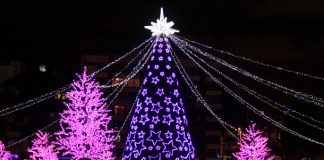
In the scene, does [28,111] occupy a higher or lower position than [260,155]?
higher

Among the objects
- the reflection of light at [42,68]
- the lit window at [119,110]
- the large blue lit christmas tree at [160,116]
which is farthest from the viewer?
the lit window at [119,110]

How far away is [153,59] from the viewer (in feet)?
61.0

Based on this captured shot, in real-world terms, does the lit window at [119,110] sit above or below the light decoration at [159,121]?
→ above

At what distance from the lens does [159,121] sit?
18125 mm

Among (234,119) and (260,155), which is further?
(234,119)

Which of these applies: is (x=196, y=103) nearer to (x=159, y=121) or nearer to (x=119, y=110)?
(x=119, y=110)

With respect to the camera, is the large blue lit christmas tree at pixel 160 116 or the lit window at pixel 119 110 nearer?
the large blue lit christmas tree at pixel 160 116

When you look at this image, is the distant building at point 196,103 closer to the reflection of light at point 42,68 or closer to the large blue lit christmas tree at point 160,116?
the reflection of light at point 42,68

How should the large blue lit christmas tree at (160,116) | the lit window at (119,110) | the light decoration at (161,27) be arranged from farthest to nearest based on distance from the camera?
the lit window at (119,110) < the light decoration at (161,27) < the large blue lit christmas tree at (160,116)

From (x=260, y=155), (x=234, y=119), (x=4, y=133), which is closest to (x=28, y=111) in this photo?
(x=4, y=133)

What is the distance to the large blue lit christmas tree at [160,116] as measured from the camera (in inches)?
709

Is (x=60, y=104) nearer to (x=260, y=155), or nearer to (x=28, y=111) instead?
(x=28, y=111)

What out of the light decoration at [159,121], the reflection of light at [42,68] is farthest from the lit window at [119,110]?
the light decoration at [159,121]

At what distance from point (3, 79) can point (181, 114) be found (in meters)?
18.0
